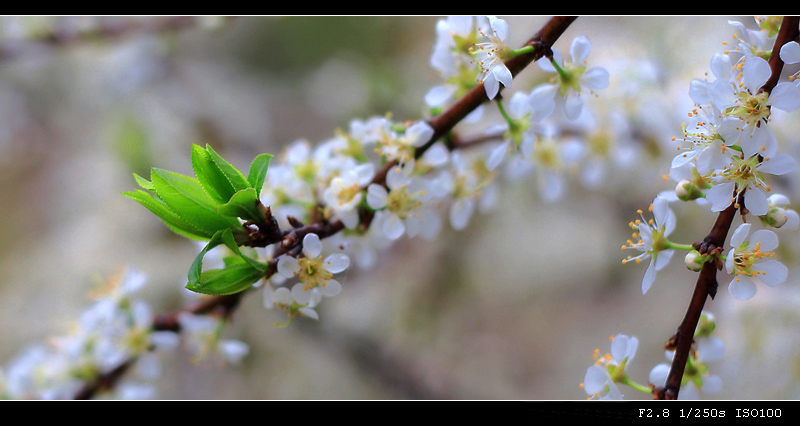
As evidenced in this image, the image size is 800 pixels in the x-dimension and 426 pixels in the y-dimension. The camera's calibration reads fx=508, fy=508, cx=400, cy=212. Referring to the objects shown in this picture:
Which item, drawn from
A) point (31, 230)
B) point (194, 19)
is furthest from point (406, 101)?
point (31, 230)

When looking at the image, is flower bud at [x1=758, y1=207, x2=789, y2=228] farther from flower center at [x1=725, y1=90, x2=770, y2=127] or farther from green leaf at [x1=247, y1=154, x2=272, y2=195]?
green leaf at [x1=247, y1=154, x2=272, y2=195]

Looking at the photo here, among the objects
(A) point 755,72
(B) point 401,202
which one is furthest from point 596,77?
(B) point 401,202

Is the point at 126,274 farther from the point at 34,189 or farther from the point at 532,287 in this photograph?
the point at 34,189

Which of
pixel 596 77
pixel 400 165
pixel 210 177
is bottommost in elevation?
pixel 210 177

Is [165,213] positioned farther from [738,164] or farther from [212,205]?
[738,164]

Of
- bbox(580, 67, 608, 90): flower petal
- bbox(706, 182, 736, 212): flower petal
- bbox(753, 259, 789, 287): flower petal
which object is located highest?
bbox(580, 67, 608, 90): flower petal

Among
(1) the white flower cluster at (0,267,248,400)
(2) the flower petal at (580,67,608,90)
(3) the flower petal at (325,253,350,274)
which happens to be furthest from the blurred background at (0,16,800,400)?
(3) the flower petal at (325,253,350,274)

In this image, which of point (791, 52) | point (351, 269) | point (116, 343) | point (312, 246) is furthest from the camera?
point (351, 269)
